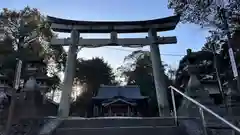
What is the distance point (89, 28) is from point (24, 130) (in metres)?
6.71

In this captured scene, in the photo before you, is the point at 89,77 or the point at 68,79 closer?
the point at 68,79

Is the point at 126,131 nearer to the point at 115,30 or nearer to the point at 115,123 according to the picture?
the point at 115,123

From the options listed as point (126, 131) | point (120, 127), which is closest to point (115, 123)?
point (120, 127)

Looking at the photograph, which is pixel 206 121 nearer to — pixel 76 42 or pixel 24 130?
pixel 24 130

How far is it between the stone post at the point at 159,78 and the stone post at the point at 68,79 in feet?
12.2

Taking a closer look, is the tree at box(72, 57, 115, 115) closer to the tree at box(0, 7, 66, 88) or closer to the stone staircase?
the tree at box(0, 7, 66, 88)

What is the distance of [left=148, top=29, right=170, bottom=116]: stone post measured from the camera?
31.0 feet

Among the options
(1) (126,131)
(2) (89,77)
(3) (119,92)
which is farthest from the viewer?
(2) (89,77)

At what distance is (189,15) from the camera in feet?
33.0

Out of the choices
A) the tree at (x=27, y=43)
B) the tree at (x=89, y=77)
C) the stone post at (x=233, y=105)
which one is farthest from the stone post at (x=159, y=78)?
the tree at (x=89, y=77)

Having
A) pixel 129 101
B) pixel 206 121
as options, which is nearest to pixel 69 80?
pixel 206 121

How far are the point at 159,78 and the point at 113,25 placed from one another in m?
3.49

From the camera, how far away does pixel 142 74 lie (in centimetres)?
3381

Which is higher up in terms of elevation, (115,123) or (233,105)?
(233,105)
